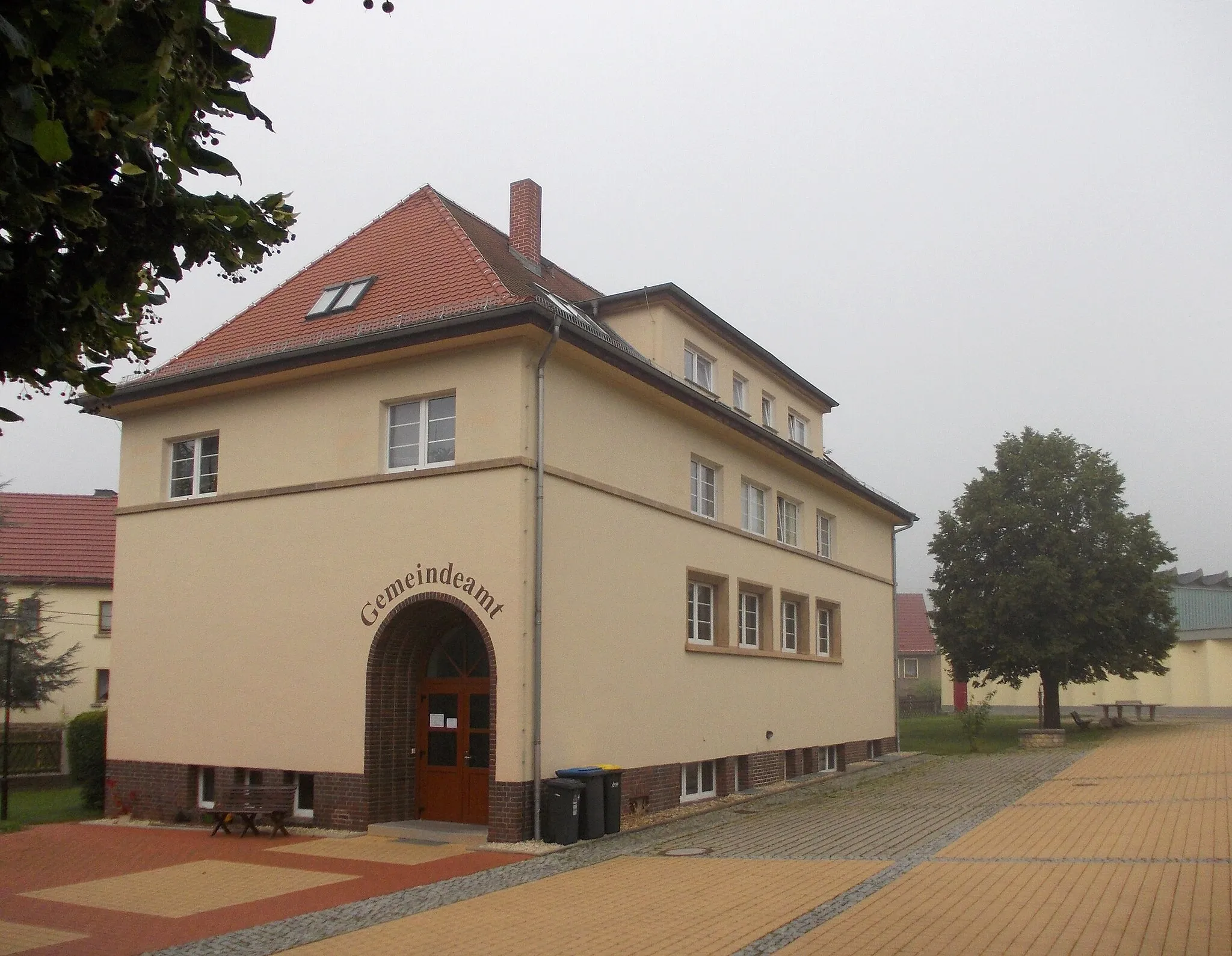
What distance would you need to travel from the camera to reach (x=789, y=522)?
23.8 metres

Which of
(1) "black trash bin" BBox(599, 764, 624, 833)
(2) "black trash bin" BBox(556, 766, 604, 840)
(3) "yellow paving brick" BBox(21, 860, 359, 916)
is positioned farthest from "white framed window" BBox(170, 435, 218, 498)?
(1) "black trash bin" BBox(599, 764, 624, 833)

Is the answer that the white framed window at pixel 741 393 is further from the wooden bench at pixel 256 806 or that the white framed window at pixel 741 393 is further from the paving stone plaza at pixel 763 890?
the wooden bench at pixel 256 806

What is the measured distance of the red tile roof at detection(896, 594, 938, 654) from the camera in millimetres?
70125

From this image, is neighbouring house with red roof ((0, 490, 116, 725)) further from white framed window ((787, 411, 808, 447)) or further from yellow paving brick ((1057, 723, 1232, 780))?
yellow paving brick ((1057, 723, 1232, 780))

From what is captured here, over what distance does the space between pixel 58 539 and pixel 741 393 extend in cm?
2399

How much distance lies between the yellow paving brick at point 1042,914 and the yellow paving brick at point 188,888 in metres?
5.65

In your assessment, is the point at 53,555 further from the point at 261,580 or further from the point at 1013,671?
the point at 1013,671

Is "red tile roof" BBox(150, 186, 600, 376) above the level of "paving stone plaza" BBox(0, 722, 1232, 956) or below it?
above

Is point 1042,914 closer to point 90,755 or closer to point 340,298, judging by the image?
point 340,298

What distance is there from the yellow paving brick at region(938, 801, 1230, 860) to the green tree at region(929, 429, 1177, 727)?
682 inches

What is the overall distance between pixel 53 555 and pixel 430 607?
24.6m

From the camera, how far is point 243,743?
53.4ft

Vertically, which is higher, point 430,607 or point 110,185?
point 110,185

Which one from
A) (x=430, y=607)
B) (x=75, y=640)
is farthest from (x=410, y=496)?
(x=75, y=640)
